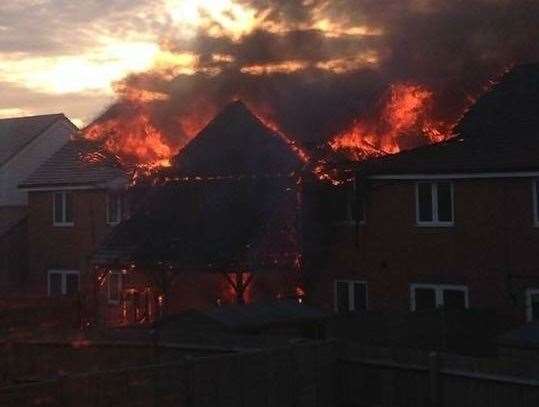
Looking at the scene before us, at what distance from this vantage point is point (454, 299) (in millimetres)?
18000

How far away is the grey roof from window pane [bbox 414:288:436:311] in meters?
20.5

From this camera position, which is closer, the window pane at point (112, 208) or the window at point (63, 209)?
the window pane at point (112, 208)

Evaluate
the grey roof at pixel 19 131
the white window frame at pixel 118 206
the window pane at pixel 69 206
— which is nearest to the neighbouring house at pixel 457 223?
the white window frame at pixel 118 206

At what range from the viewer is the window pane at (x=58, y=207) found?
2705cm

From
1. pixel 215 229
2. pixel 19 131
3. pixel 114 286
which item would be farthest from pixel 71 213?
pixel 19 131

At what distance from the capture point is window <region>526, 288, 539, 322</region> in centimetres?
1675

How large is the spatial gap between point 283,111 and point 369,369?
12812 mm

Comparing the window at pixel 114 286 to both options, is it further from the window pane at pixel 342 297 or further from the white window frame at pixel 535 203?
the white window frame at pixel 535 203

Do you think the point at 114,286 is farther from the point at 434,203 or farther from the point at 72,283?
the point at 434,203

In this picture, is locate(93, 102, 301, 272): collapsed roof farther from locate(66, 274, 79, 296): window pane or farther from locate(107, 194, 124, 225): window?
locate(66, 274, 79, 296): window pane

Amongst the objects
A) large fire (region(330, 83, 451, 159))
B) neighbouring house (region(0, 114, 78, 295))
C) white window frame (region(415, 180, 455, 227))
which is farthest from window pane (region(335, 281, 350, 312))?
neighbouring house (region(0, 114, 78, 295))

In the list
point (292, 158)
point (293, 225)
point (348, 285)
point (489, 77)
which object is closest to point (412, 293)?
point (348, 285)

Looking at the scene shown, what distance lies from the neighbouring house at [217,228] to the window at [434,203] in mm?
3169

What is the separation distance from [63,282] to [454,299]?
14.4 metres
